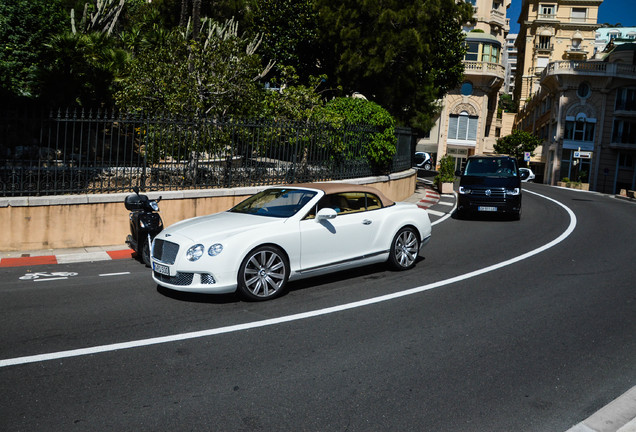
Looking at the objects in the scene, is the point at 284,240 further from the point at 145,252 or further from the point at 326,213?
the point at 145,252

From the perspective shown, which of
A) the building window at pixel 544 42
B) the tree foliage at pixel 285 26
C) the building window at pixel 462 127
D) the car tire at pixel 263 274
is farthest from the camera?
the building window at pixel 544 42

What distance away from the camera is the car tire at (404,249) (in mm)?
9062

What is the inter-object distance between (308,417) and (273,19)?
2436 cm

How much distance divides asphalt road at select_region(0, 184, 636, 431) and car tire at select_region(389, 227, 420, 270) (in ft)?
0.69

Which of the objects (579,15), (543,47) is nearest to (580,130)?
(543,47)

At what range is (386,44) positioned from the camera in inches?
926

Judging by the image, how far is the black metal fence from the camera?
33.9ft

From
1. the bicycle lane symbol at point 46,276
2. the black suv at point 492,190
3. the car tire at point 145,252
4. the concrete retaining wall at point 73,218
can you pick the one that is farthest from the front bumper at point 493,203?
the bicycle lane symbol at point 46,276

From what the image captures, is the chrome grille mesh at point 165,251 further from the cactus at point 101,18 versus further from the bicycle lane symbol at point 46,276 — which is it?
the cactus at point 101,18

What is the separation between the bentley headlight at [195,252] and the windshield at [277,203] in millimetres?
1361

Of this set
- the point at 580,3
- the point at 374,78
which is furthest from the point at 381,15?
the point at 580,3

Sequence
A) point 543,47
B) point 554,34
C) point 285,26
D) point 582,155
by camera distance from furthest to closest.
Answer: point 543,47 → point 554,34 → point 582,155 → point 285,26

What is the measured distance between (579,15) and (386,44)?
233ft

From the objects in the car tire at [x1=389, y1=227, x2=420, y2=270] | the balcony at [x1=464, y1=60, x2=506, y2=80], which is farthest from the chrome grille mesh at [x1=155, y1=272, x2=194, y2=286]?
the balcony at [x1=464, y1=60, x2=506, y2=80]
